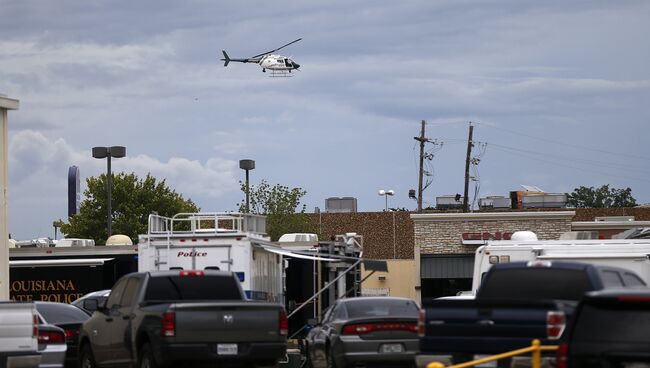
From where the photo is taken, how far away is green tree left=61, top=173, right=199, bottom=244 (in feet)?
246

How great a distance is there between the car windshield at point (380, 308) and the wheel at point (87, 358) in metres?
4.75

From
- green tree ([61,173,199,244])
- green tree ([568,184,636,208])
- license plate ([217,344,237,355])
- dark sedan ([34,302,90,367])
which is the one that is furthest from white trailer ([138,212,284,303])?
green tree ([568,184,636,208])

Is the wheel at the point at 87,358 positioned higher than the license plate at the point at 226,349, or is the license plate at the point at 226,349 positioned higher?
the license plate at the point at 226,349

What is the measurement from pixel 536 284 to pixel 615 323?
5072mm

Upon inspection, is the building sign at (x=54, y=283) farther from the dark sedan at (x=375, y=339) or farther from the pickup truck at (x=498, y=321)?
the pickup truck at (x=498, y=321)

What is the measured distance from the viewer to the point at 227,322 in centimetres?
1825

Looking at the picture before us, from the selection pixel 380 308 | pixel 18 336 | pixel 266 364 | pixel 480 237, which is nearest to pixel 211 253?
pixel 380 308

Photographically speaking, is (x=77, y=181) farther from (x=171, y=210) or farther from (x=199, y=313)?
(x=199, y=313)

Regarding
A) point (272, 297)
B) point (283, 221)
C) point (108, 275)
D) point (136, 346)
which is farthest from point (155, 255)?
point (283, 221)

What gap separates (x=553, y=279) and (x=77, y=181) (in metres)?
A: 77.2

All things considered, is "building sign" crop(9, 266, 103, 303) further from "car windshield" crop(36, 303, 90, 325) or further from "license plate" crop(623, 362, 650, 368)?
"license plate" crop(623, 362, 650, 368)

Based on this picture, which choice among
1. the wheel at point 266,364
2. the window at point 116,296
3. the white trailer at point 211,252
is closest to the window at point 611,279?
the wheel at point 266,364

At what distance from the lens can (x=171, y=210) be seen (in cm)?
7812

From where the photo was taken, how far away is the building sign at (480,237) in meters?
56.8
